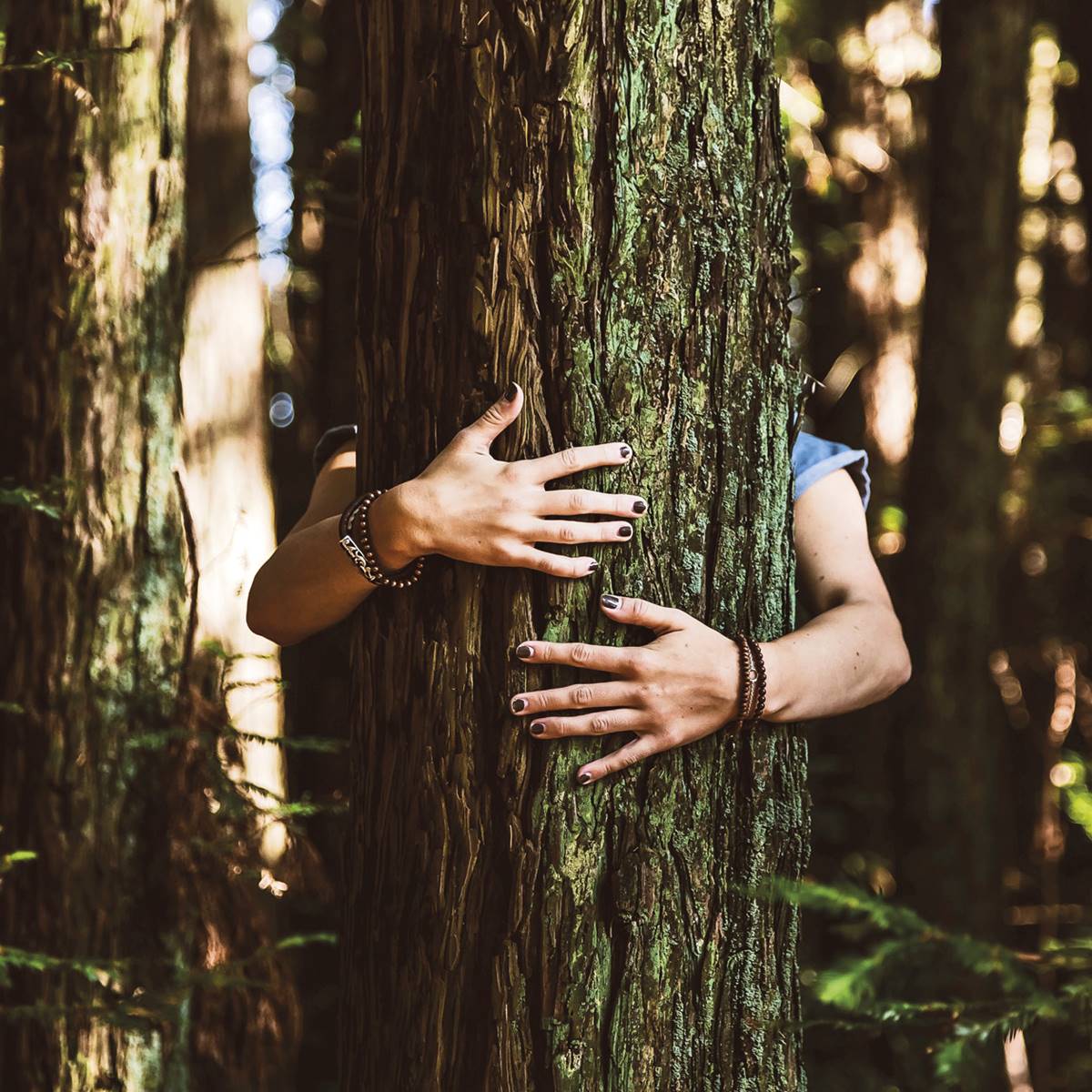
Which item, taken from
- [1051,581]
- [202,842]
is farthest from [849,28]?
[202,842]

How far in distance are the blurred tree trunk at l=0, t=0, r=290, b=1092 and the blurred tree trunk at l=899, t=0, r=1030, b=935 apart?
3.39m

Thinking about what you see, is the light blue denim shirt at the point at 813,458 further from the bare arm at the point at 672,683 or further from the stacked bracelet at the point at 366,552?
the stacked bracelet at the point at 366,552

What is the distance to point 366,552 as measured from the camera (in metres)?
1.81

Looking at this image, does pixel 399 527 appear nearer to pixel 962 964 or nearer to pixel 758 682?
pixel 758 682

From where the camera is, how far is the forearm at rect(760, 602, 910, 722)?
186 cm

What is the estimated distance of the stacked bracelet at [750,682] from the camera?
179cm

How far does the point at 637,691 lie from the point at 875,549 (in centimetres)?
545

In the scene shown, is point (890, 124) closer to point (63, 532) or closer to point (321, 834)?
point (321, 834)

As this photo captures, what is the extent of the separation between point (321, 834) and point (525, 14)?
18.2 ft

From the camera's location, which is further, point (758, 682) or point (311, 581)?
point (311, 581)

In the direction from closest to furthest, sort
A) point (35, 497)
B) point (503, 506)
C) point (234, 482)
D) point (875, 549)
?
1. point (503, 506)
2. point (35, 497)
3. point (234, 482)
4. point (875, 549)

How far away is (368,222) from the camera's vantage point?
6.19ft

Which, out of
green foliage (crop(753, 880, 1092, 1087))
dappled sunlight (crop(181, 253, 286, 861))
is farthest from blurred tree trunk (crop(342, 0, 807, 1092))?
dappled sunlight (crop(181, 253, 286, 861))

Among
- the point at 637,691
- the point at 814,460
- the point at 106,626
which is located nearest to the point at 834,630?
the point at 814,460
